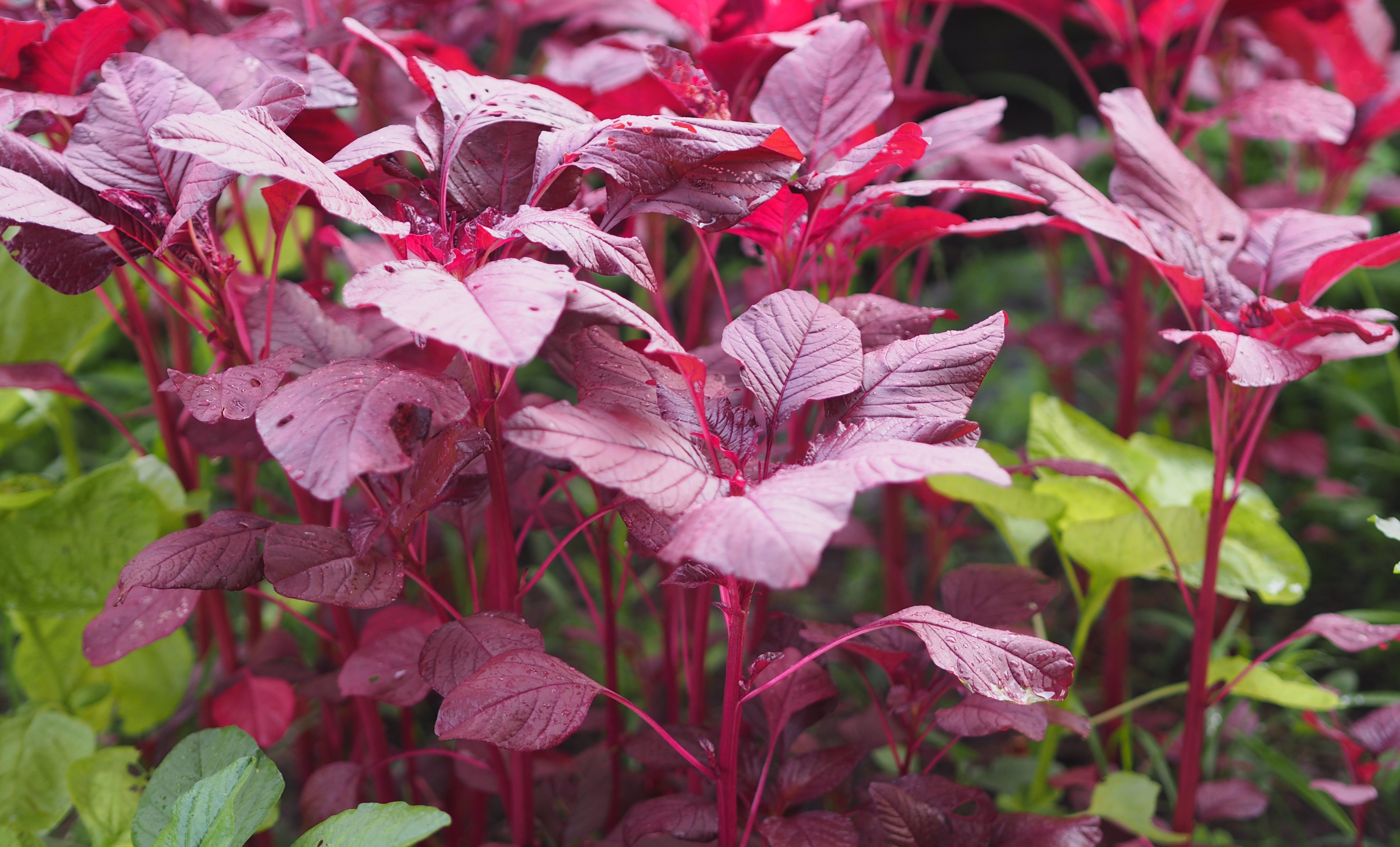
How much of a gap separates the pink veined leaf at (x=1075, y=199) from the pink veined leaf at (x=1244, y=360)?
3.6 inches

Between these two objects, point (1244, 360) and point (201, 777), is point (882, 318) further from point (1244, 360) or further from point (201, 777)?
point (201, 777)

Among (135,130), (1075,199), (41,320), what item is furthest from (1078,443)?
(41,320)

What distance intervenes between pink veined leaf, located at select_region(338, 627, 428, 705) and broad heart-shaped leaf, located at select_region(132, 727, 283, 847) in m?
0.08

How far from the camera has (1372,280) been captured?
204cm

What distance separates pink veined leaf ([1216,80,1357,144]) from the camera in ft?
3.17

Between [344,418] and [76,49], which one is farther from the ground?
[76,49]

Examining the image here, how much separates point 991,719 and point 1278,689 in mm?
349

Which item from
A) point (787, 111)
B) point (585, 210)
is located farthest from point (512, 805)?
point (787, 111)

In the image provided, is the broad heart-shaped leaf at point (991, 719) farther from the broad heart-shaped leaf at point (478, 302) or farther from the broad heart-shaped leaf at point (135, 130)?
the broad heart-shaped leaf at point (135, 130)

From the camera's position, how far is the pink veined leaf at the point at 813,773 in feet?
2.55

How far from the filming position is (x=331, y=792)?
32.9 inches

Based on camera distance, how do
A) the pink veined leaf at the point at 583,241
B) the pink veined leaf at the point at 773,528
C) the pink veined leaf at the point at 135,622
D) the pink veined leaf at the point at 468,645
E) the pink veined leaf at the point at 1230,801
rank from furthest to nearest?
the pink veined leaf at the point at 1230,801 → the pink veined leaf at the point at 135,622 → the pink veined leaf at the point at 468,645 → the pink veined leaf at the point at 583,241 → the pink veined leaf at the point at 773,528

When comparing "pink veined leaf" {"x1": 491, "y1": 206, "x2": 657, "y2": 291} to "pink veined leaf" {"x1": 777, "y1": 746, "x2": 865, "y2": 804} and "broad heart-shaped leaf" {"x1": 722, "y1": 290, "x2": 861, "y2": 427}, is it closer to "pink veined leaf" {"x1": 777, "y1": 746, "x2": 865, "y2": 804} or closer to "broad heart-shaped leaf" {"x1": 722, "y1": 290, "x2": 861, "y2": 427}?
"broad heart-shaped leaf" {"x1": 722, "y1": 290, "x2": 861, "y2": 427}

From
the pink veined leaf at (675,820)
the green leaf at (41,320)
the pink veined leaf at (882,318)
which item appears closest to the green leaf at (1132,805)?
the pink veined leaf at (675,820)
